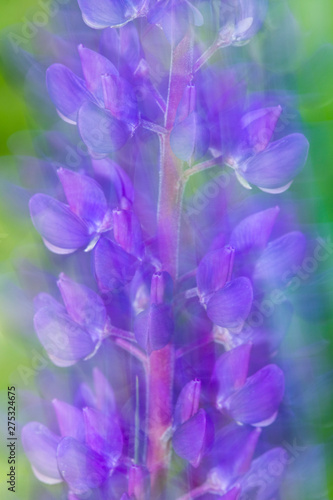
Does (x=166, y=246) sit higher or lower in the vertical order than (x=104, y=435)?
higher

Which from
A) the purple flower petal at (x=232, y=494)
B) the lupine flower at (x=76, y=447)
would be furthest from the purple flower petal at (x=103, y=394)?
the purple flower petal at (x=232, y=494)

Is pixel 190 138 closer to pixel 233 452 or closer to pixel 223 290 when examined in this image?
pixel 223 290

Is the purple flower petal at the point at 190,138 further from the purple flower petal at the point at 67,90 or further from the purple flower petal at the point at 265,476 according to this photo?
the purple flower petal at the point at 265,476

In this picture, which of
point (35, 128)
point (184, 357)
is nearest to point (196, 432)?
point (184, 357)

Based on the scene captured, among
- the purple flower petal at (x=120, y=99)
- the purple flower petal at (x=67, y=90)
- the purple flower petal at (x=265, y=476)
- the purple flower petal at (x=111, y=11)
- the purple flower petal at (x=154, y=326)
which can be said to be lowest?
the purple flower petal at (x=265, y=476)

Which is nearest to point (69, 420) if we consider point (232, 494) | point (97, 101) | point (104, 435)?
point (104, 435)

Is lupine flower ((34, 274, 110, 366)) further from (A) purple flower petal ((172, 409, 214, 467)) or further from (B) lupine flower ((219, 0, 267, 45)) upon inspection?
(B) lupine flower ((219, 0, 267, 45))

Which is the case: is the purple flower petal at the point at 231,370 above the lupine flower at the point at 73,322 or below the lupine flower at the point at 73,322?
below
